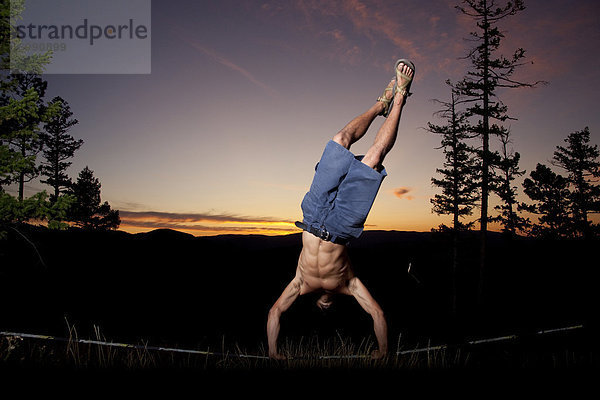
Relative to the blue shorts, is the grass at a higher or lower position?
lower

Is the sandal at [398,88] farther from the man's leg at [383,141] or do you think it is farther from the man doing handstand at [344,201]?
the man's leg at [383,141]

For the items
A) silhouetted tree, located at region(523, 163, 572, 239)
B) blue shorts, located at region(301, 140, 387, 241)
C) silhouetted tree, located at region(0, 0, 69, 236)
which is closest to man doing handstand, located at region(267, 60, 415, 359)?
blue shorts, located at region(301, 140, 387, 241)

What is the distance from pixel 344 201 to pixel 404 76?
172 centimetres

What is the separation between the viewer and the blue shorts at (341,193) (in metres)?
3.65

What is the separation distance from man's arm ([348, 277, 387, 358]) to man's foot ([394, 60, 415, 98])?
2556mm

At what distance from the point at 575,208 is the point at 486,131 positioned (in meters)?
18.7

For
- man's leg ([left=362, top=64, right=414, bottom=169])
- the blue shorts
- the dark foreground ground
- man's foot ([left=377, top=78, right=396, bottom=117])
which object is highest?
man's foot ([left=377, top=78, right=396, bottom=117])

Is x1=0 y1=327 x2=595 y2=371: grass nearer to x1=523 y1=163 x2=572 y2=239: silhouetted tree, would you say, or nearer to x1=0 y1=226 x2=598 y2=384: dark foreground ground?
x1=0 y1=226 x2=598 y2=384: dark foreground ground

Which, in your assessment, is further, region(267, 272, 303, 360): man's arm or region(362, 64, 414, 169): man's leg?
region(267, 272, 303, 360): man's arm

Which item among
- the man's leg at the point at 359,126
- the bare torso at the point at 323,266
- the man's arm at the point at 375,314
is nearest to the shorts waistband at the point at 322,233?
the bare torso at the point at 323,266

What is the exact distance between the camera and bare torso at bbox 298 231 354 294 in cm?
414

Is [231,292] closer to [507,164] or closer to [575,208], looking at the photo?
[507,164]

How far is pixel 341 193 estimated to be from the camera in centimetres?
383

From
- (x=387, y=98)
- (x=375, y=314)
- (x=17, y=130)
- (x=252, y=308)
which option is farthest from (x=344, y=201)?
(x=252, y=308)
